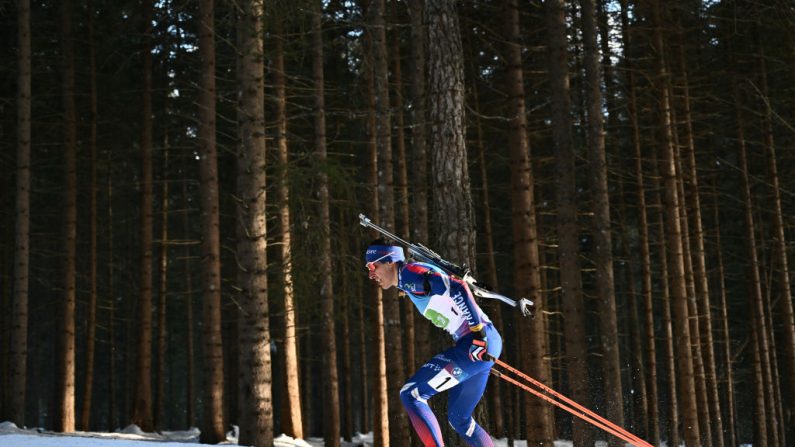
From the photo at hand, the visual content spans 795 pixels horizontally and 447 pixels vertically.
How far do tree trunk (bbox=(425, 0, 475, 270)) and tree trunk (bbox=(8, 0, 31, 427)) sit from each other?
11129 millimetres

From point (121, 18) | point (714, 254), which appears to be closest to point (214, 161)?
point (121, 18)

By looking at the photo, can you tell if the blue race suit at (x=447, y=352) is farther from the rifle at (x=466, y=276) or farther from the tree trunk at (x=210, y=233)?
the tree trunk at (x=210, y=233)

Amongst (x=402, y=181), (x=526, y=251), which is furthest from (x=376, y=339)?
(x=526, y=251)

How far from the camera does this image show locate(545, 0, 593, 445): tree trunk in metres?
14.4

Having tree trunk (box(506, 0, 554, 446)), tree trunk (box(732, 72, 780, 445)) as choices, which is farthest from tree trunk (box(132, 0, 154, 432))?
tree trunk (box(732, 72, 780, 445))

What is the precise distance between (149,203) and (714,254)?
1944 centimetres

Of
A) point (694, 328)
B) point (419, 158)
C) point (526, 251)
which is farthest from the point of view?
point (694, 328)

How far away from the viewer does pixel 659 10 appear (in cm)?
1836

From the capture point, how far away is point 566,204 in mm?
14578

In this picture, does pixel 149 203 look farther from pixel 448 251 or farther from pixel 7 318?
pixel 448 251

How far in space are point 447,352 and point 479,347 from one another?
16.2 inches

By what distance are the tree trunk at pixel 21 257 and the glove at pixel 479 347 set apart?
13.7 metres

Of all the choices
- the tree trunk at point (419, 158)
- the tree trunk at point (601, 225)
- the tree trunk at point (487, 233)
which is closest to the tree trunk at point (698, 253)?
the tree trunk at point (601, 225)

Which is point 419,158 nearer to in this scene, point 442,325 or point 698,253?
point 442,325
